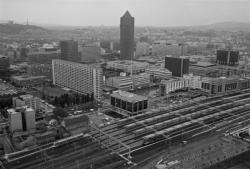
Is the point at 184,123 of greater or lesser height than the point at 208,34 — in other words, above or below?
below

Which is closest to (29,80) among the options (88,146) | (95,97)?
(95,97)

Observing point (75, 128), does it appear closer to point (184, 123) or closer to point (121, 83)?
point (184, 123)

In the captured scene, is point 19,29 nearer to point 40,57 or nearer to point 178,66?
point 40,57

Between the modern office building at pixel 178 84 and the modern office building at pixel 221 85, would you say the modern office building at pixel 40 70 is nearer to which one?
the modern office building at pixel 178 84

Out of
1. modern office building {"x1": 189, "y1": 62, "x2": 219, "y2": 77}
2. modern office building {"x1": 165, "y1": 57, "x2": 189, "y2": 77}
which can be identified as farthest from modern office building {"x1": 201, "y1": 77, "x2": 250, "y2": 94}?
modern office building {"x1": 189, "y1": 62, "x2": 219, "y2": 77}

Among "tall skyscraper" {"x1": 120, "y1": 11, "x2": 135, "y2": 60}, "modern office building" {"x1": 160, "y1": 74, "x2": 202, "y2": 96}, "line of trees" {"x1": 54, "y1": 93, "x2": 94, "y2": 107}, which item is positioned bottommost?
"line of trees" {"x1": 54, "y1": 93, "x2": 94, "y2": 107}

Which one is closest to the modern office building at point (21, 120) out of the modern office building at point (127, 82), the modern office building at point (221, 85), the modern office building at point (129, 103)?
the modern office building at point (129, 103)

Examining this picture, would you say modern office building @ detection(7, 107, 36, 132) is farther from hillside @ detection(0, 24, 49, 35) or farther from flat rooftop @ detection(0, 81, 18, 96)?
hillside @ detection(0, 24, 49, 35)
